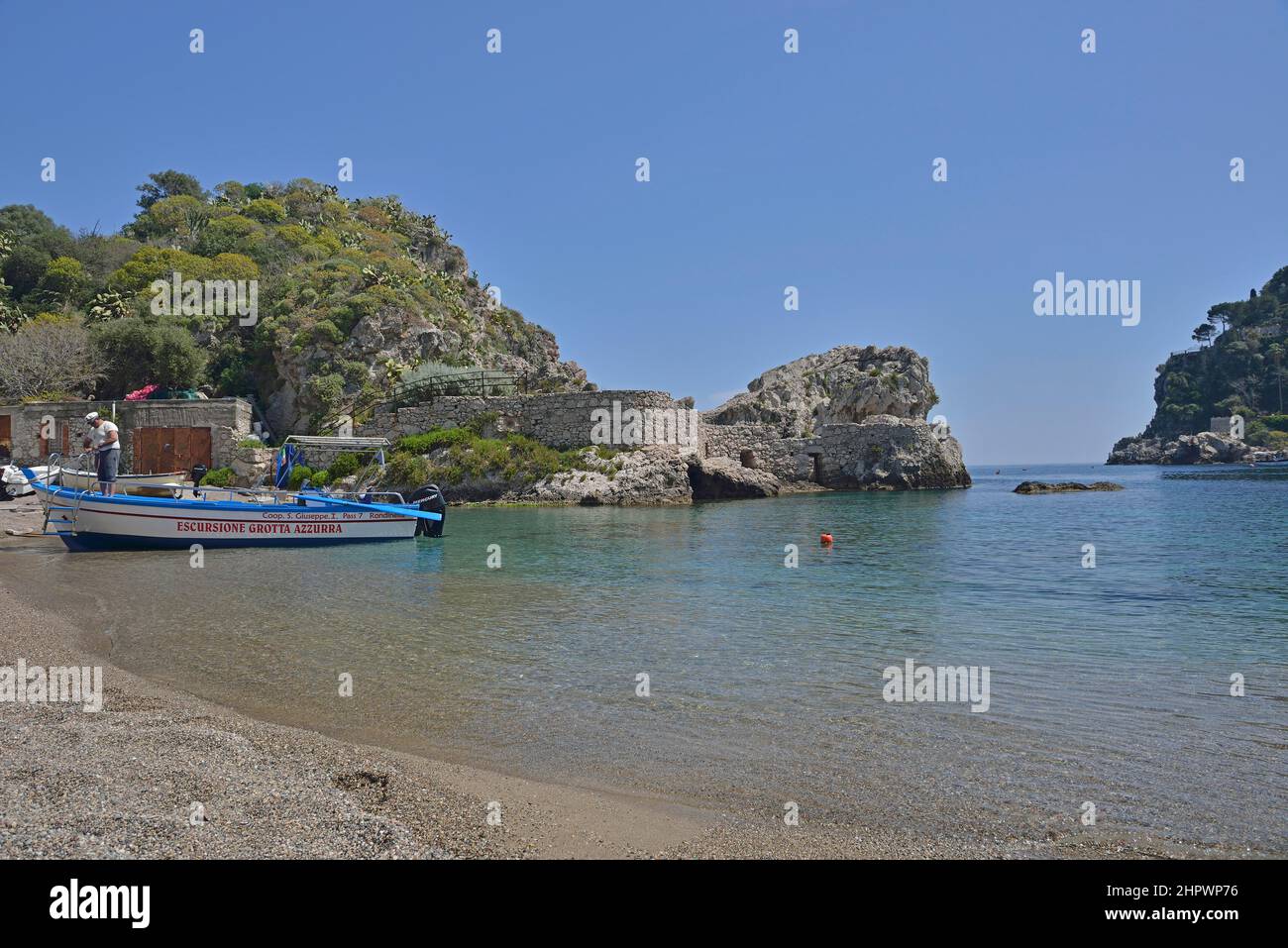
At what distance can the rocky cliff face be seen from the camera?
4950cm

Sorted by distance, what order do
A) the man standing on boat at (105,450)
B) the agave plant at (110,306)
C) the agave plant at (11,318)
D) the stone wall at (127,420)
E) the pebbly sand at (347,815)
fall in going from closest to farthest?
the pebbly sand at (347,815)
the man standing on boat at (105,450)
the stone wall at (127,420)
the agave plant at (110,306)
the agave plant at (11,318)

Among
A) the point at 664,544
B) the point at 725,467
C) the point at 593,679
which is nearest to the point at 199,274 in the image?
the point at 725,467

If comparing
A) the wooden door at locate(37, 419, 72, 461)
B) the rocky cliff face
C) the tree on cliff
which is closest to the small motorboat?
the wooden door at locate(37, 419, 72, 461)

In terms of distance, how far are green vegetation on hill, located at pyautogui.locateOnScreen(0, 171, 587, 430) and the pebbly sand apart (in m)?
35.0

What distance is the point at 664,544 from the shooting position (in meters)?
20.0

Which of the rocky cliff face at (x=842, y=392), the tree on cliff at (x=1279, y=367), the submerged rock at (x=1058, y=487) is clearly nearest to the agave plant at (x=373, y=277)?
the rocky cliff face at (x=842, y=392)

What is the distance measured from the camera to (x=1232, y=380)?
4451 inches

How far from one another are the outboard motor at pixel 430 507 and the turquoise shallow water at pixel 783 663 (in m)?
3.31

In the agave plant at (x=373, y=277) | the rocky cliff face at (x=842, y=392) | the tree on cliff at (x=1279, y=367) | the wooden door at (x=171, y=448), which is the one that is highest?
the tree on cliff at (x=1279, y=367)

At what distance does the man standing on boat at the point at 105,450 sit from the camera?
18.8 metres

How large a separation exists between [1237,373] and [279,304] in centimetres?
12500

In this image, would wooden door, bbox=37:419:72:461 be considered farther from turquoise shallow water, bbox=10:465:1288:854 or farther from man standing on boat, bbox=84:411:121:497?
turquoise shallow water, bbox=10:465:1288:854

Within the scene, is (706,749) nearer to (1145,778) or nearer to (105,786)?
(1145,778)

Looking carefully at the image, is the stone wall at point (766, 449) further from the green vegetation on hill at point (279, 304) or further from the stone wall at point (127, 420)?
the stone wall at point (127, 420)
